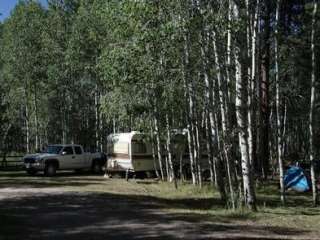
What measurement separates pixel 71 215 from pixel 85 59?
24.9 metres

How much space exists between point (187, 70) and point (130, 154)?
10.3m

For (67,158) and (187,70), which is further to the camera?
(67,158)

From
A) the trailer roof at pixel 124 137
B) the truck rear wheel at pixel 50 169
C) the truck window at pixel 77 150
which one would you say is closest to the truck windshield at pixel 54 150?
the truck rear wheel at pixel 50 169

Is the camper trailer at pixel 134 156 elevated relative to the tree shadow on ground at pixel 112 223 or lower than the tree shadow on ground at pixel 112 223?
elevated

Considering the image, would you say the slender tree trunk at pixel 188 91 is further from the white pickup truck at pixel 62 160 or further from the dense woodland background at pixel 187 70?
the white pickup truck at pixel 62 160

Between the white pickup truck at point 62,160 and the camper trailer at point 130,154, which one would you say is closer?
the camper trailer at point 130,154

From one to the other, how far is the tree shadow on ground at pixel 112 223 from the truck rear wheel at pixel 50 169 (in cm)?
1346

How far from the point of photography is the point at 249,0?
15.4m

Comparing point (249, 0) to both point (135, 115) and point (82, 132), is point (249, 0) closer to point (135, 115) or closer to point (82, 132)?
point (135, 115)

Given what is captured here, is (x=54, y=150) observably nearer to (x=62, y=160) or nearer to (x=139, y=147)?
(x=62, y=160)

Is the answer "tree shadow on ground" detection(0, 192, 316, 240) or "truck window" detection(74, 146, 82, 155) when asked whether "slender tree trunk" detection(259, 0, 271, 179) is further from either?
"truck window" detection(74, 146, 82, 155)

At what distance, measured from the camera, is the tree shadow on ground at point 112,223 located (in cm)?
1190

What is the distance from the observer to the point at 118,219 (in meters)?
14.0

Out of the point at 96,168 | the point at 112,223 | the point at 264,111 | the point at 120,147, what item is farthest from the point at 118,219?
the point at 96,168
